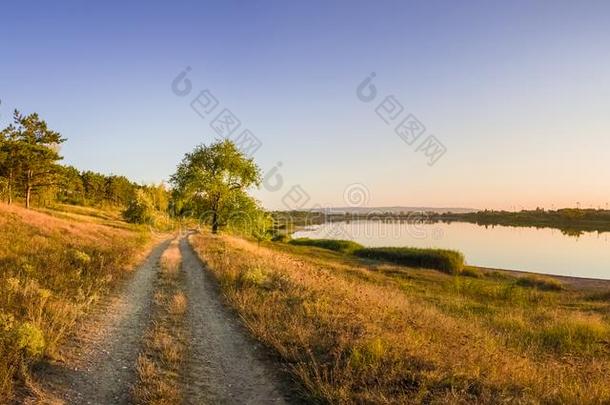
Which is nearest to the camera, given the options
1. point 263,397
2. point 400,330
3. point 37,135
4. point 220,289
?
point 263,397

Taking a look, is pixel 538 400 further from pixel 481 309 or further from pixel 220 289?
pixel 481 309

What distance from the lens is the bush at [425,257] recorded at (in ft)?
146

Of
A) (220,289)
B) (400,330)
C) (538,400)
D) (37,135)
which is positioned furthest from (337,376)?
(37,135)

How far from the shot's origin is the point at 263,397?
22.5ft

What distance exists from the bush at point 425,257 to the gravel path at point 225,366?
3708cm

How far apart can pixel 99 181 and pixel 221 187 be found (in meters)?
73.2

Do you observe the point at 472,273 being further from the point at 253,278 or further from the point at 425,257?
the point at 253,278

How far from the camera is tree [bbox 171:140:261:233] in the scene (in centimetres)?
4809

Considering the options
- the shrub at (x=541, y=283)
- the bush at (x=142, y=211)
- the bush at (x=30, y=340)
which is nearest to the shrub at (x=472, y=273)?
the shrub at (x=541, y=283)

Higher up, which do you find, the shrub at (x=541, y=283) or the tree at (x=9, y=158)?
the tree at (x=9, y=158)

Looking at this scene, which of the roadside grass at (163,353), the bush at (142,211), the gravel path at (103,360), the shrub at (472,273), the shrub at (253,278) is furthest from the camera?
the bush at (142,211)

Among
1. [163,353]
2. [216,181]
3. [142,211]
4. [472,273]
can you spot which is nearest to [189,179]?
[216,181]

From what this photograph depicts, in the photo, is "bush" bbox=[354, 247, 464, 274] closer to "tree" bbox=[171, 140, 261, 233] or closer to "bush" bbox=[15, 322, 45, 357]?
"tree" bbox=[171, 140, 261, 233]

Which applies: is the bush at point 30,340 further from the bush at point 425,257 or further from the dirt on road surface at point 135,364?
the bush at point 425,257
